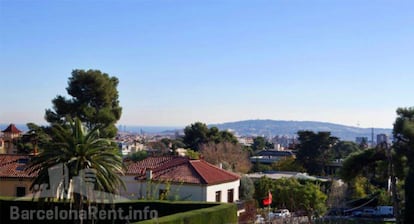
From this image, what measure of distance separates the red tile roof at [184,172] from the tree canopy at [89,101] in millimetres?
8739

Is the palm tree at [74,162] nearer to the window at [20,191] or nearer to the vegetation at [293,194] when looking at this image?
the window at [20,191]

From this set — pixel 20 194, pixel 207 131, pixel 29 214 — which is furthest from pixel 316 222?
pixel 207 131

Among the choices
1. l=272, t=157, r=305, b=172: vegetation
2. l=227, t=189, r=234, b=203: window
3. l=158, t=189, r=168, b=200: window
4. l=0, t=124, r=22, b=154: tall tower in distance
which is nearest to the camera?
l=158, t=189, r=168, b=200: window

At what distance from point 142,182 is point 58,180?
12819 mm

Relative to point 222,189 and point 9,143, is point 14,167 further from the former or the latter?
point 9,143

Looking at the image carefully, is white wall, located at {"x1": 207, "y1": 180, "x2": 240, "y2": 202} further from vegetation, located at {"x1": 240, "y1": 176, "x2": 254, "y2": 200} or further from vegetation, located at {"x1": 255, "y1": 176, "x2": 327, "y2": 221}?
vegetation, located at {"x1": 255, "y1": 176, "x2": 327, "y2": 221}

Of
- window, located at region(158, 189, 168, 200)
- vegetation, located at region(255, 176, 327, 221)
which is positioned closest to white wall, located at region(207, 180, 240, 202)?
window, located at region(158, 189, 168, 200)

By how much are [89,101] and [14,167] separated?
12.6 m

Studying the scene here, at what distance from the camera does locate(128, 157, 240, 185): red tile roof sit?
3031 centimetres

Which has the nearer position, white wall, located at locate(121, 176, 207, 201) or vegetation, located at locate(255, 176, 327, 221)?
white wall, located at locate(121, 176, 207, 201)

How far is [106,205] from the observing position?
23156mm

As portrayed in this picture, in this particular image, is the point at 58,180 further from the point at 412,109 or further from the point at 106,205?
the point at 412,109

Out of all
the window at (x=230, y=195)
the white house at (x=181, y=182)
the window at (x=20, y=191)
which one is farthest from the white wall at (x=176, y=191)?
the window at (x=20, y=191)

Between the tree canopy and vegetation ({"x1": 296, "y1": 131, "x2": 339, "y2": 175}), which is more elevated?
the tree canopy
